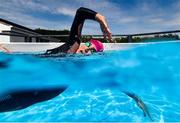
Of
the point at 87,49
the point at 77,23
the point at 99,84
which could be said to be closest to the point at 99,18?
the point at 77,23

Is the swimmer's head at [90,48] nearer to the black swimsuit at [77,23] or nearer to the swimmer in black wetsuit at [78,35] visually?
the swimmer in black wetsuit at [78,35]

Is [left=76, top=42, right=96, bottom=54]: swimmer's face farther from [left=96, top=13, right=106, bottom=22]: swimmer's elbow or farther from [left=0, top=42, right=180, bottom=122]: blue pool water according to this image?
[left=96, top=13, right=106, bottom=22]: swimmer's elbow

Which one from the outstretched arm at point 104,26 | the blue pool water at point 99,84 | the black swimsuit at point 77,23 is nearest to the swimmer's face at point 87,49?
the black swimsuit at point 77,23

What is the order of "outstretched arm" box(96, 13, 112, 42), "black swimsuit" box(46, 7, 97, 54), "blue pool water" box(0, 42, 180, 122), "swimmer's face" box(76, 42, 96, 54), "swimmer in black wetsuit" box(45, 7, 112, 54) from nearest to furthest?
"blue pool water" box(0, 42, 180, 122), "outstretched arm" box(96, 13, 112, 42), "swimmer in black wetsuit" box(45, 7, 112, 54), "black swimsuit" box(46, 7, 97, 54), "swimmer's face" box(76, 42, 96, 54)

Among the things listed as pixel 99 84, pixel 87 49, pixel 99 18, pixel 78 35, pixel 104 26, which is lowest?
pixel 99 84

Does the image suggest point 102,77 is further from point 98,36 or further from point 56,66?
point 98,36

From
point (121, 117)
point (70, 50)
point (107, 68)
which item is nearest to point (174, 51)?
point (107, 68)

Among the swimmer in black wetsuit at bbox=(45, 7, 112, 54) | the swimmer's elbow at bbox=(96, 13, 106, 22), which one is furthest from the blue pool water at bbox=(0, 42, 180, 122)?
the swimmer's elbow at bbox=(96, 13, 106, 22)

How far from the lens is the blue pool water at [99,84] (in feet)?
8.86

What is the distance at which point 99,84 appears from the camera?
12.1 ft

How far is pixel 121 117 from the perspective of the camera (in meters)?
2.63

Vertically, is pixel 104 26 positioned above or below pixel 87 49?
above

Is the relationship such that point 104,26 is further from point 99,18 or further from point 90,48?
point 90,48

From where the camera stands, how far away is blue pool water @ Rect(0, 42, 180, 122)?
270cm
